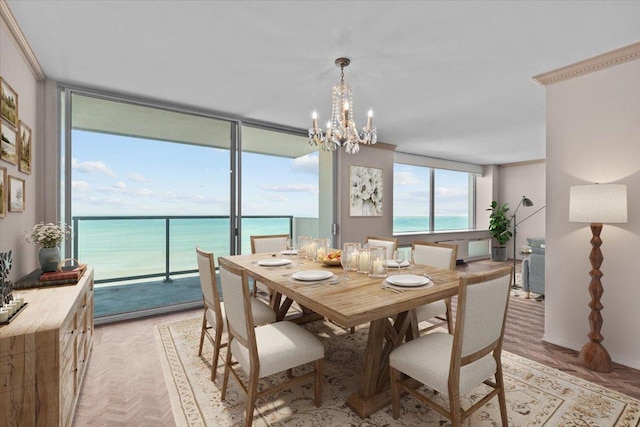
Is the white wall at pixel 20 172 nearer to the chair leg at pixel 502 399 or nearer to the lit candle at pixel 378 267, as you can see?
the lit candle at pixel 378 267

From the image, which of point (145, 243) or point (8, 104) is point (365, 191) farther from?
point (8, 104)

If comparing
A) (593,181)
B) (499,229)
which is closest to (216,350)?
(593,181)

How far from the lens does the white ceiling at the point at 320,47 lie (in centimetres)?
190

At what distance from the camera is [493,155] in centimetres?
666

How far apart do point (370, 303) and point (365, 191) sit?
3933 millimetres

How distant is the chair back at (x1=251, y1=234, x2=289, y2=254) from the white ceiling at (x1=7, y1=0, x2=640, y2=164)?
5.12ft

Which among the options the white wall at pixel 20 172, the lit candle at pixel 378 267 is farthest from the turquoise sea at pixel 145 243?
the lit candle at pixel 378 267

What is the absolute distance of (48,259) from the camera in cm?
221

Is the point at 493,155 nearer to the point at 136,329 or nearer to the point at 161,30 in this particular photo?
the point at 161,30

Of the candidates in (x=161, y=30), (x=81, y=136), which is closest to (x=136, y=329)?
(x=81, y=136)

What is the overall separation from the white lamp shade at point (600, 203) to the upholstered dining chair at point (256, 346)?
7.47 ft

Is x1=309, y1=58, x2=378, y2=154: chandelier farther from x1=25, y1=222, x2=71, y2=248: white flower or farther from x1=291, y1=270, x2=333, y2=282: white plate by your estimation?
x1=25, y1=222, x2=71, y2=248: white flower

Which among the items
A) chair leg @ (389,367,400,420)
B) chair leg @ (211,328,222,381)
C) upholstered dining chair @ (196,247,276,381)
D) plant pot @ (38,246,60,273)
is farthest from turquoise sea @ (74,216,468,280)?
chair leg @ (389,367,400,420)

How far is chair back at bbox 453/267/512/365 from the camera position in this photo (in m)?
1.39
